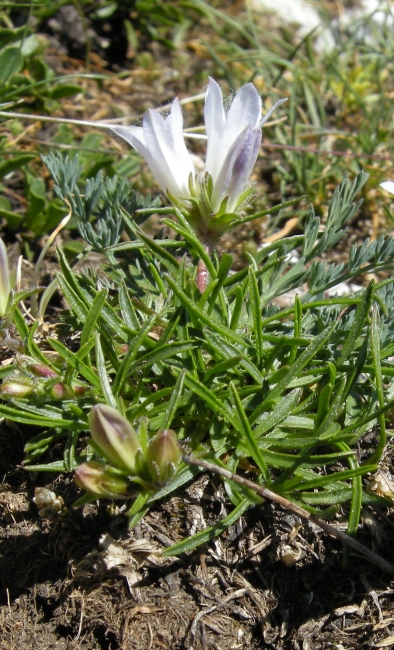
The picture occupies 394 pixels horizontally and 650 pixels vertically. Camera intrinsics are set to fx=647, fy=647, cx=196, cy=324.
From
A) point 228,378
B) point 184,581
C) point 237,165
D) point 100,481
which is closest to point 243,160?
point 237,165

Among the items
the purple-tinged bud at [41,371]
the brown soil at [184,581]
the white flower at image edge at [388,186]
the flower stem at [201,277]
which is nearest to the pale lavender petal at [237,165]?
the flower stem at [201,277]

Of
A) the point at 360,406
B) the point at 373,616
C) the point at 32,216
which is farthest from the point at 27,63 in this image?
the point at 373,616

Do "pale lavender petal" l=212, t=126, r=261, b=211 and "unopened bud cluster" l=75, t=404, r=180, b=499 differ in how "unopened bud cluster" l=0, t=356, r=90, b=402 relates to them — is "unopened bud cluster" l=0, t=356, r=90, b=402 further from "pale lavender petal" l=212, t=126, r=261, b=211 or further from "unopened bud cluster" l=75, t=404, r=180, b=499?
"pale lavender petal" l=212, t=126, r=261, b=211

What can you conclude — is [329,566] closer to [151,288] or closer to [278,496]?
[278,496]

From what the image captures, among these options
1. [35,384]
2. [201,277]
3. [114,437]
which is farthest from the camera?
[201,277]

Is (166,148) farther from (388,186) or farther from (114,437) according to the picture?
(114,437)

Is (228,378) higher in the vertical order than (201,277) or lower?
lower

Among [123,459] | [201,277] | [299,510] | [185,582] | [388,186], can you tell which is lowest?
[185,582]

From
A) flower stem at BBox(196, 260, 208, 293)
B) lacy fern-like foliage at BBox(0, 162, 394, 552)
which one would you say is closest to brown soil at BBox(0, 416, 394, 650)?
lacy fern-like foliage at BBox(0, 162, 394, 552)
